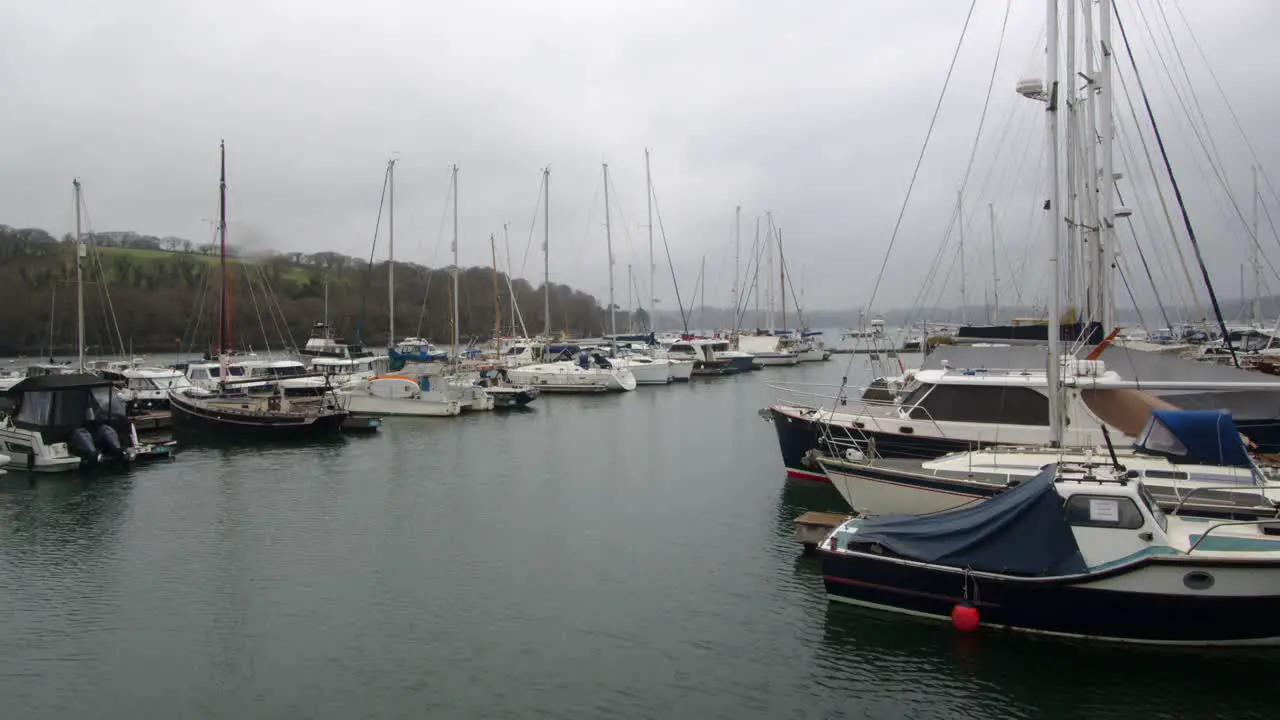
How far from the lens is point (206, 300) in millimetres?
92875

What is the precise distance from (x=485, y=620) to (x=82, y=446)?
21.6 meters

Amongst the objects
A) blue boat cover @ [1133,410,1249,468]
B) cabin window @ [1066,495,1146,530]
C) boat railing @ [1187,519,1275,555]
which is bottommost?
boat railing @ [1187,519,1275,555]

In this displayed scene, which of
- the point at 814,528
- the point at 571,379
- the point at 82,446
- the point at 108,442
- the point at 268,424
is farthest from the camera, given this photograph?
the point at 571,379

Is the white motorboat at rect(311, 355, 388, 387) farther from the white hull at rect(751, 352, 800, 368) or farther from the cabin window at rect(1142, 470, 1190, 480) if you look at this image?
the cabin window at rect(1142, 470, 1190, 480)

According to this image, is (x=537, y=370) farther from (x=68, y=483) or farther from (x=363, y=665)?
(x=363, y=665)

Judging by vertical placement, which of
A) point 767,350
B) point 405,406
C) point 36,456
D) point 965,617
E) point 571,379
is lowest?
point 965,617

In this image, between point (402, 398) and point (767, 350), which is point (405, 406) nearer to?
point (402, 398)

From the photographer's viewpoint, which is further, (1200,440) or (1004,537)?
(1200,440)

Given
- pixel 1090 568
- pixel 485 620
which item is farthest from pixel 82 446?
pixel 1090 568

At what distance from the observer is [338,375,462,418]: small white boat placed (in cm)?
4475

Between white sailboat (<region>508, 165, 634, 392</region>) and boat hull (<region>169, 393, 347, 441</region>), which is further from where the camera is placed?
white sailboat (<region>508, 165, 634, 392</region>)

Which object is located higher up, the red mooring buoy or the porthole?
the porthole

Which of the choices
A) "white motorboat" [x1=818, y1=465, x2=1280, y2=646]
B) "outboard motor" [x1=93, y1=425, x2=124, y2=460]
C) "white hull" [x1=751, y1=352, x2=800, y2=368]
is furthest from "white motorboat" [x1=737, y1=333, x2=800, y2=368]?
"white motorboat" [x1=818, y1=465, x2=1280, y2=646]

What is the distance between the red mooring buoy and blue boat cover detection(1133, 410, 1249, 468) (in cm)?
630
